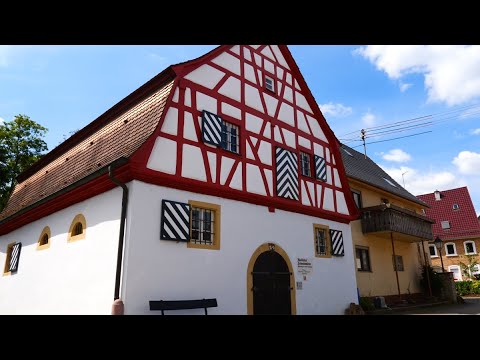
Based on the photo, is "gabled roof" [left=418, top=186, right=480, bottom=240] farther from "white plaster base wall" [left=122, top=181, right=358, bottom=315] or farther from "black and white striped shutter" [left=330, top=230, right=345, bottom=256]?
"white plaster base wall" [left=122, top=181, right=358, bottom=315]

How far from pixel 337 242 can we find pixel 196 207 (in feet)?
23.9

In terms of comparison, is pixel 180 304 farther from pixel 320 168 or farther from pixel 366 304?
pixel 366 304

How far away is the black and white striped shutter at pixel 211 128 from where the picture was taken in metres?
11.1

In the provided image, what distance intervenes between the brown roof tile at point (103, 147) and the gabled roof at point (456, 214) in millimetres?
32746

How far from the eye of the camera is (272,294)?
1196 centimetres

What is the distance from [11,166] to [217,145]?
18.6 meters

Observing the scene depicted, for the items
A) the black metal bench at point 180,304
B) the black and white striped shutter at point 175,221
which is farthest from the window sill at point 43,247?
the black metal bench at point 180,304

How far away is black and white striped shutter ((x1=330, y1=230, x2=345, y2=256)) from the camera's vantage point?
15.0m

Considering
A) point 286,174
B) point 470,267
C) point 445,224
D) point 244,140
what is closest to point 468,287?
point 470,267

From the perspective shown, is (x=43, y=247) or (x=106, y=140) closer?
(x=106, y=140)

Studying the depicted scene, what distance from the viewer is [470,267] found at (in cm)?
3294

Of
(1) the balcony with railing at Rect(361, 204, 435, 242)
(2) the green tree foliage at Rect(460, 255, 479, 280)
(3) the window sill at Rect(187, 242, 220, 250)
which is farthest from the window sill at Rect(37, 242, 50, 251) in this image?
(2) the green tree foliage at Rect(460, 255, 479, 280)
